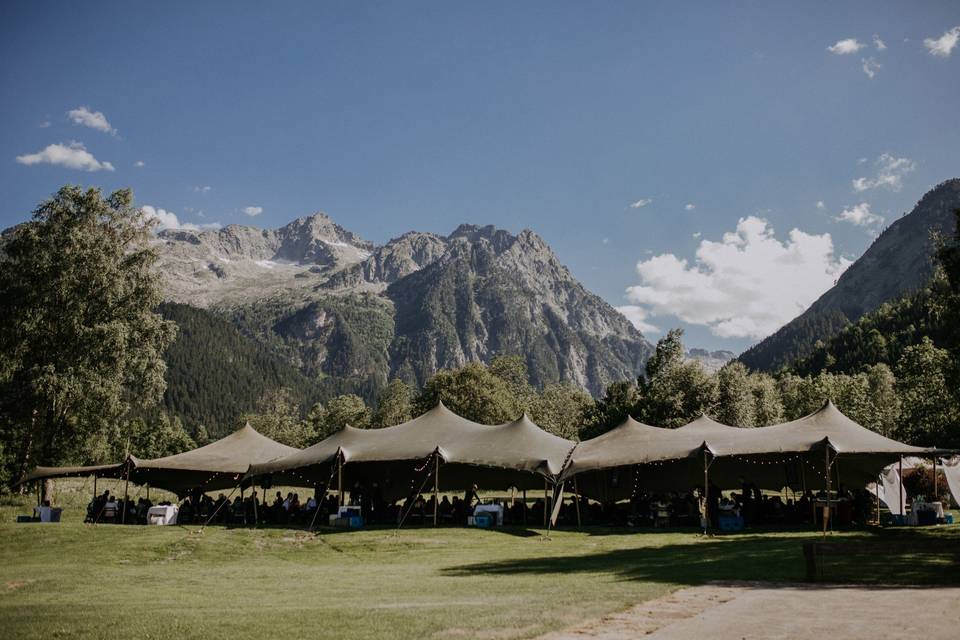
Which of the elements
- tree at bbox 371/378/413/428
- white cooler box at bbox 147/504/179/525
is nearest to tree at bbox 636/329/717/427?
white cooler box at bbox 147/504/179/525

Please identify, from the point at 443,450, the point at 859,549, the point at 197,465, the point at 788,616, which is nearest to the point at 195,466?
the point at 197,465

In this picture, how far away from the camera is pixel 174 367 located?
169500 millimetres

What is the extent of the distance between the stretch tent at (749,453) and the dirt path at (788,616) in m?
10.8

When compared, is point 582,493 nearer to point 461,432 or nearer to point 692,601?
point 461,432

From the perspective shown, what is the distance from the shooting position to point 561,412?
304 feet

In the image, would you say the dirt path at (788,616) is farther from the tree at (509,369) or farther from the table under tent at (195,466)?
the tree at (509,369)

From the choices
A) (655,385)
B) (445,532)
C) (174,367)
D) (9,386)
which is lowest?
(445,532)

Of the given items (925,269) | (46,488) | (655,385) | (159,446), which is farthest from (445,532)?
(925,269)

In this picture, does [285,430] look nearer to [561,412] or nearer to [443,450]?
[561,412]

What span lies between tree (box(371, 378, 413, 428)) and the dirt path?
7798 cm

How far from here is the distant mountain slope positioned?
162 m

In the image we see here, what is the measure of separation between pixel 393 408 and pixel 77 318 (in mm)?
58455

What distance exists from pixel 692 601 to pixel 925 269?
21178 centimetres

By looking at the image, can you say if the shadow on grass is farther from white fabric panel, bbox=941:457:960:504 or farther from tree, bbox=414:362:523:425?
tree, bbox=414:362:523:425
